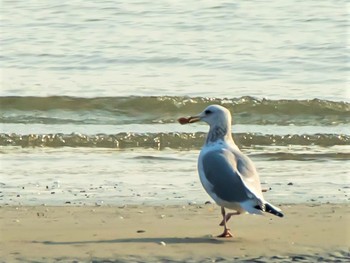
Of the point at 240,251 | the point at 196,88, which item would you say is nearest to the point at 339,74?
the point at 196,88

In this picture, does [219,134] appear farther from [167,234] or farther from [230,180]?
[167,234]

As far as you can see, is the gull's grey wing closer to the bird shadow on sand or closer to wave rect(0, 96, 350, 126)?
the bird shadow on sand

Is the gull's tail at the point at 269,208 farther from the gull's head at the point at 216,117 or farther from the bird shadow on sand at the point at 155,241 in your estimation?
the gull's head at the point at 216,117

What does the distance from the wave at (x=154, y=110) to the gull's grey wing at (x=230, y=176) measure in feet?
18.7

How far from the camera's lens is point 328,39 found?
17.5 metres

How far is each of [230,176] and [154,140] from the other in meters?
4.46

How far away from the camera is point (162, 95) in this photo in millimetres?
13586

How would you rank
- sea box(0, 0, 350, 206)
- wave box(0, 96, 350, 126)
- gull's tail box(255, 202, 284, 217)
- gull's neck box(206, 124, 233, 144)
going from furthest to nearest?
wave box(0, 96, 350, 126)
sea box(0, 0, 350, 206)
gull's neck box(206, 124, 233, 144)
gull's tail box(255, 202, 284, 217)

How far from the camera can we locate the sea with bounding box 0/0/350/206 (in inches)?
348

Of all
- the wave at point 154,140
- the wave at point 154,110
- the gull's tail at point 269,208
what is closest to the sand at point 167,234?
the gull's tail at point 269,208

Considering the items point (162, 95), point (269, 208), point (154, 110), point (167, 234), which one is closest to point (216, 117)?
point (167, 234)

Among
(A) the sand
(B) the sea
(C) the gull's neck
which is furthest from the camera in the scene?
(B) the sea

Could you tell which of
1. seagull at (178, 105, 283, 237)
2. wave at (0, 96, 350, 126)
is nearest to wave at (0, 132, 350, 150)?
wave at (0, 96, 350, 126)

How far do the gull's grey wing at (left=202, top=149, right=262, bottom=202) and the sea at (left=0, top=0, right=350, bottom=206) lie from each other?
3.72ft
